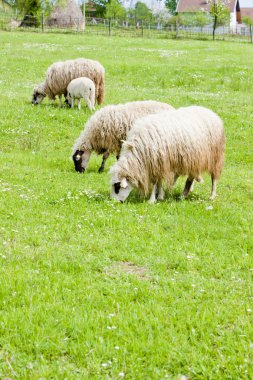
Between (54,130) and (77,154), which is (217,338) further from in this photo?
(54,130)

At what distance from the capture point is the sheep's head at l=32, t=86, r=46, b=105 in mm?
18391

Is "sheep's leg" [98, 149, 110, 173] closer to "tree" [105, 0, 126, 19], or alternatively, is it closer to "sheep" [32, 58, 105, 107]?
"sheep" [32, 58, 105, 107]

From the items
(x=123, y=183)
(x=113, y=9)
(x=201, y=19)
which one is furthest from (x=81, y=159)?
(x=113, y=9)

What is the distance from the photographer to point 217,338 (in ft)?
16.0

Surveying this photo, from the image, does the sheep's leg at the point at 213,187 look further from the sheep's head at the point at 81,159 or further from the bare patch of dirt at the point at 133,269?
the bare patch of dirt at the point at 133,269

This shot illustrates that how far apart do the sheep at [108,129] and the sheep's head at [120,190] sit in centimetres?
269

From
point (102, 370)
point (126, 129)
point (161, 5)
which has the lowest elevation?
point (102, 370)

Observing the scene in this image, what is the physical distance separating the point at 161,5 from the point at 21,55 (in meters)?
99.0

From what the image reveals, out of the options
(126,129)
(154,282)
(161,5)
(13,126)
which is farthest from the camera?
(161,5)

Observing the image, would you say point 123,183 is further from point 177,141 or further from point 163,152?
point 177,141

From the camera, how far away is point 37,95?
61.1 ft

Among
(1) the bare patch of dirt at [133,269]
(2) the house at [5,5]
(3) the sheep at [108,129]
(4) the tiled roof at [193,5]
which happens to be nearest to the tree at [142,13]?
(4) the tiled roof at [193,5]

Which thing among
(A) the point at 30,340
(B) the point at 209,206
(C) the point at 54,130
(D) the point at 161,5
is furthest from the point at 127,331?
(D) the point at 161,5

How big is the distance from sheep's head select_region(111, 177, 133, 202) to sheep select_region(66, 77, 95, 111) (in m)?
8.28
